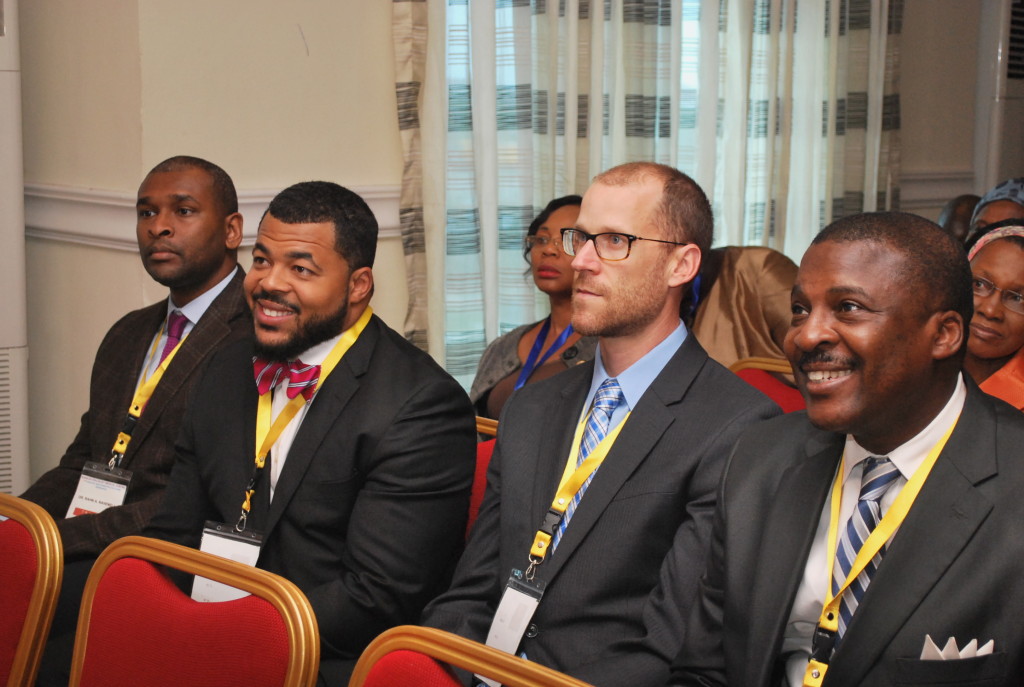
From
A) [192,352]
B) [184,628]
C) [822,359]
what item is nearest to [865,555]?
[822,359]

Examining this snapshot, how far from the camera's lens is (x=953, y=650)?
56.0 inches

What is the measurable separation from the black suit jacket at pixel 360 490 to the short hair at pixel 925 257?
1057 mm

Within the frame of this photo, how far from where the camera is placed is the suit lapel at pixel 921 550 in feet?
4.78

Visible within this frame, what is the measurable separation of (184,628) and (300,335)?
84 cm

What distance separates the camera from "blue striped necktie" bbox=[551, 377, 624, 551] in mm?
2080

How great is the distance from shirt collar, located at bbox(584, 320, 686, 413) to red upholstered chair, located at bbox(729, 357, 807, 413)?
2.14ft

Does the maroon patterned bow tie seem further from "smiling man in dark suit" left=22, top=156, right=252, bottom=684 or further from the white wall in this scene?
the white wall

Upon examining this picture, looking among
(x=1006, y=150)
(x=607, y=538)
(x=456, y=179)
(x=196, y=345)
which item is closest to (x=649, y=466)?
(x=607, y=538)

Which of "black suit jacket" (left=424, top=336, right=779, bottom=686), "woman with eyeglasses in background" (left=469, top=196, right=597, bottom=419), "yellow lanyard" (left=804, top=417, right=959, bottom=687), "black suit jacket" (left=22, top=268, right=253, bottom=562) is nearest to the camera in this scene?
"yellow lanyard" (left=804, top=417, right=959, bottom=687)

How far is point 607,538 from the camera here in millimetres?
2002

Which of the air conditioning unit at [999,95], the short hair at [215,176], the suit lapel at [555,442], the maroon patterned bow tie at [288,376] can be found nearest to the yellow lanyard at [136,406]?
the short hair at [215,176]

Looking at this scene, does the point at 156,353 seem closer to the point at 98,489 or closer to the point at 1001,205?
the point at 98,489

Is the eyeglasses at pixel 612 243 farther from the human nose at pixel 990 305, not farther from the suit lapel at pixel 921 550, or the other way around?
the suit lapel at pixel 921 550

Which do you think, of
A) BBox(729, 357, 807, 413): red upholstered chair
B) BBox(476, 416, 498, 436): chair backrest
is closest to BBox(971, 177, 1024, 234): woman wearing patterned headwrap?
BBox(729, 357, 807, 413): red upholstered chair
